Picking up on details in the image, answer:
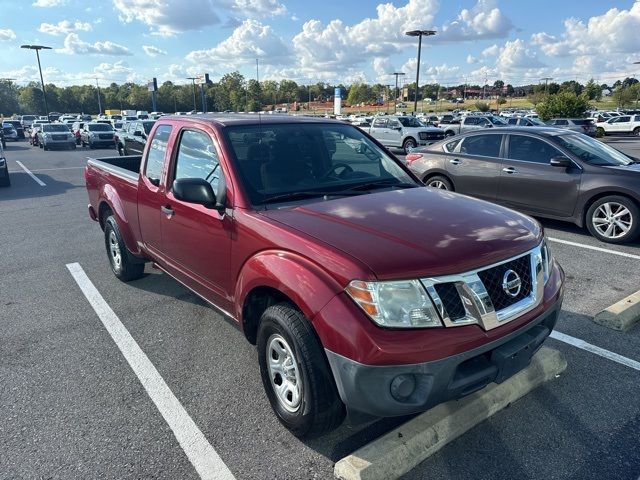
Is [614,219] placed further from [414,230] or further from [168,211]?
[168,211]

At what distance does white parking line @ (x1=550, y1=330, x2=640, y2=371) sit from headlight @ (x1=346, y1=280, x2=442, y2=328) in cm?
219

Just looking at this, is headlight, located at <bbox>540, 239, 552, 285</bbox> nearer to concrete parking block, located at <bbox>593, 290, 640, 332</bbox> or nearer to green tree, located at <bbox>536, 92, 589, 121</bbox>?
concrete parking block, located at <bbox>593, 290, 640, 332</bbox>

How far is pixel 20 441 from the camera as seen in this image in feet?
9.12

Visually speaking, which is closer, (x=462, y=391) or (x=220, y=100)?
(x=462, y=391)

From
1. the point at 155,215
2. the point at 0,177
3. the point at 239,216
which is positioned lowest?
the point at 0,177

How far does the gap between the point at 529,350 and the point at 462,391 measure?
54 centimetres

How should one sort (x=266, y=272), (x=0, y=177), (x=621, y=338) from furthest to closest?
(x=0, y=177)
(x=621, y=338)
(x=266, y=272)

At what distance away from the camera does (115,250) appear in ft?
17.7

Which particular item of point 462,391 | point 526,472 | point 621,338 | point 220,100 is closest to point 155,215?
point 462,391

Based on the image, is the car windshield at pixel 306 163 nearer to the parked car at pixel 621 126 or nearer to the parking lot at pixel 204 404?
the parking lot at pixel 204 404

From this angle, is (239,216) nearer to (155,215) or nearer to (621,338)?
(155,215)

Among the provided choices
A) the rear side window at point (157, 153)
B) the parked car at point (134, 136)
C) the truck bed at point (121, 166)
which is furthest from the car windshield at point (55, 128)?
the rear side window at point (157, 153)

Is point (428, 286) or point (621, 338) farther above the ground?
point (428, 286)

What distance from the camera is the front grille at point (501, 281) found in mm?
2400
